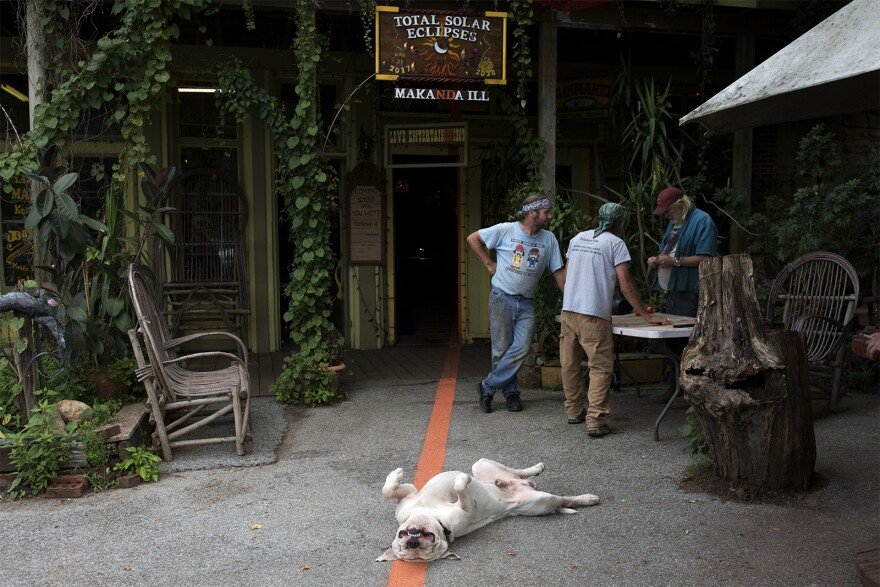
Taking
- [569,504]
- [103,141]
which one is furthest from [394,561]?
[103,141]

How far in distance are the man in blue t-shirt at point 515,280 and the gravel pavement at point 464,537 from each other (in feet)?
2.15

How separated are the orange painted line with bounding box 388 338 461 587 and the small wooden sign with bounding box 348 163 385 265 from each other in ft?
5.03

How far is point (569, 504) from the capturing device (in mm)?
4691

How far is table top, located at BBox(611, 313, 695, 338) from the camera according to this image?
5.59 meters

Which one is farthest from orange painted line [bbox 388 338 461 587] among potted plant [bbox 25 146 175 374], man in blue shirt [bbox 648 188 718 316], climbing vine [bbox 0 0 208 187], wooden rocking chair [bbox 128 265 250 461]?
climbing vine [bbox 0 0 208 187]

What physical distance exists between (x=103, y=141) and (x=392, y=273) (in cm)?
358

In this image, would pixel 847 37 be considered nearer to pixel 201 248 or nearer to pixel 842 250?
pixel 842 250

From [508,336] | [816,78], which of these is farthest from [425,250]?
[816,78]

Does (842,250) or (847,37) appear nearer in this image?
(847,37)

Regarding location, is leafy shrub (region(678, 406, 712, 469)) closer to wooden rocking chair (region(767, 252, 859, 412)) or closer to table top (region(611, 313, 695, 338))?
table top (region(611, 313, 695, 338))

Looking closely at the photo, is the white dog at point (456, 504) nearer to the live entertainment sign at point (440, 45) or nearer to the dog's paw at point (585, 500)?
the dog's paw at point (585, 500)

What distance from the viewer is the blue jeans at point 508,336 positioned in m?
6.80

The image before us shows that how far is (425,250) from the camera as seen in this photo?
18.1 meters

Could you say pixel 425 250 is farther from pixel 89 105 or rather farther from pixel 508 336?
pixel 89 105
